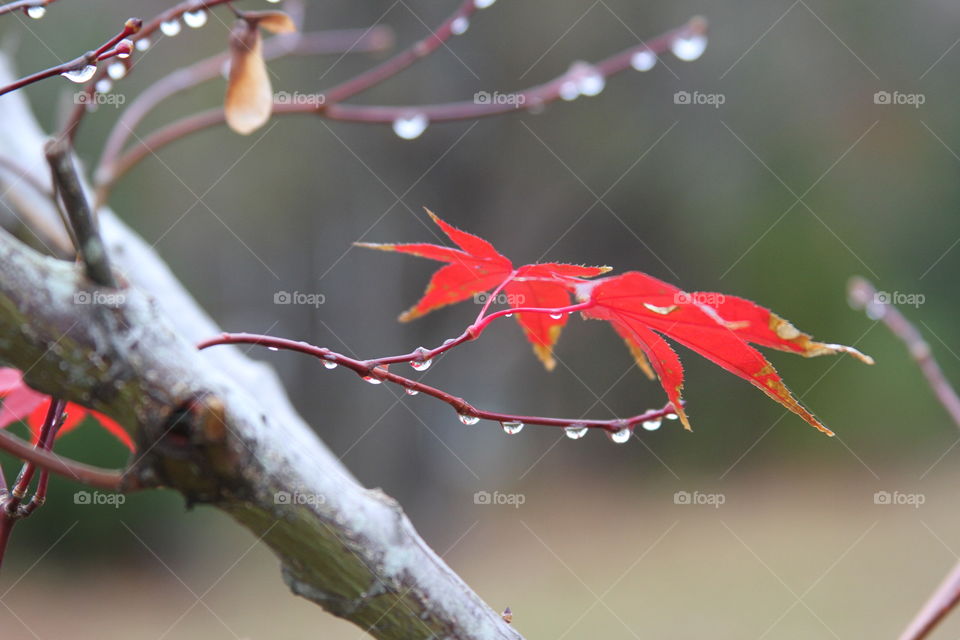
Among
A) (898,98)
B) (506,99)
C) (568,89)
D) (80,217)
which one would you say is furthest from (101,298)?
(898,98)

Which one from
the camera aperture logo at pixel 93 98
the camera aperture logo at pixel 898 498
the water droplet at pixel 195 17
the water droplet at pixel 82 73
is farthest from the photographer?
the camera aperture logo at pixel 898 498

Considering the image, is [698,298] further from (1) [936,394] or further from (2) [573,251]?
(2) [573,251]

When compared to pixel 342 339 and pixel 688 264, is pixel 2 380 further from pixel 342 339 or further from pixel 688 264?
pixel 688 264

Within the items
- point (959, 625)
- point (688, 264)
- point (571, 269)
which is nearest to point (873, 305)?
point (571, 269)

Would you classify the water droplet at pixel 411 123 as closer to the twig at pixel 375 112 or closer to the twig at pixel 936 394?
the twig at pixel 375 112

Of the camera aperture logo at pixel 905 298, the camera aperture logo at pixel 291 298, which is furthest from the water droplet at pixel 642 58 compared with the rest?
the camera aperture logo at pixel 905 298

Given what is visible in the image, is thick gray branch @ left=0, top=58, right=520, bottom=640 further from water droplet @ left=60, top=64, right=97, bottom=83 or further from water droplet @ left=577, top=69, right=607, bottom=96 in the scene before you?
water droplet @ left=577, top=69, right=607, bottom=96

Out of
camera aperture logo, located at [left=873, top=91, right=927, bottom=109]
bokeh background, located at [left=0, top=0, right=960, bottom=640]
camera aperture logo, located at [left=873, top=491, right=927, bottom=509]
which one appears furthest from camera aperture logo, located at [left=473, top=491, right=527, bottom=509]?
camera aperture logo, located at [left=873, top=91, right=927, bottom=109]

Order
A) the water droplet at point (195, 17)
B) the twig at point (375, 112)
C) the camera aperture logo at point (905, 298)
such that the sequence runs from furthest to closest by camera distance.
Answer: the camera aperture logo at point (905, 298) < the twig at point (375, 112) < the water droplet at point (195, 17)
